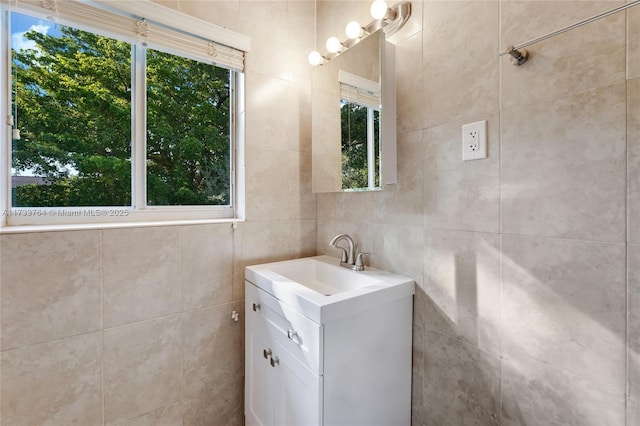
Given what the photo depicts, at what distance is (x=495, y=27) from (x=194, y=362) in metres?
1.84

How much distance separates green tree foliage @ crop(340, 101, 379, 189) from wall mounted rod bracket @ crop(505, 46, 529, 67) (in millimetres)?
522

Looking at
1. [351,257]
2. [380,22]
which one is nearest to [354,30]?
[380,22]

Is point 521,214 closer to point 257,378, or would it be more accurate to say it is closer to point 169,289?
point 257,378

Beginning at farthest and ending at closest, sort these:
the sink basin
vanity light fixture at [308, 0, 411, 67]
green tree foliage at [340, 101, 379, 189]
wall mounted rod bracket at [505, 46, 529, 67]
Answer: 1. green tree foliage at [340, 101, 379, 189]
2. vanity light fixture at [308, 0, 411, 67]
3. the sink basin
4. wall mounted rod bracket at [505, 46, 529, 67]

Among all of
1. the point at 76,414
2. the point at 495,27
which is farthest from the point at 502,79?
the point at 76,414

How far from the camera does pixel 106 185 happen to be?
4.38ft

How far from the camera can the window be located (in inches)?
46.4

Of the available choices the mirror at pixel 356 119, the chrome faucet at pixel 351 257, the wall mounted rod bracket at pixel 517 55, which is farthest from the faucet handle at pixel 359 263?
the wall mounted rod bracket at pixel 517 55

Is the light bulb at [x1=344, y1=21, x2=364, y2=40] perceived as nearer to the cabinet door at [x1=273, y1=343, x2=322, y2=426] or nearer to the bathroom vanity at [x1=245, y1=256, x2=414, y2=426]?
the bathroom vanity at [x1=245, y1=256, x2=414, y2=426]

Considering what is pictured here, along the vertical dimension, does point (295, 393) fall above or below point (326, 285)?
below

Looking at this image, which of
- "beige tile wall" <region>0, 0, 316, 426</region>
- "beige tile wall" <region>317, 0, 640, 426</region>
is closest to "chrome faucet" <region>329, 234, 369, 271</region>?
"beige tile wall" <region>317, 0, 640, 426</region>

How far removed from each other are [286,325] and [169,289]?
0.59 metres

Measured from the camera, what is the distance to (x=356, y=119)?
1.44 meters

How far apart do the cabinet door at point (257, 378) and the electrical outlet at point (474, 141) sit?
1.11m
